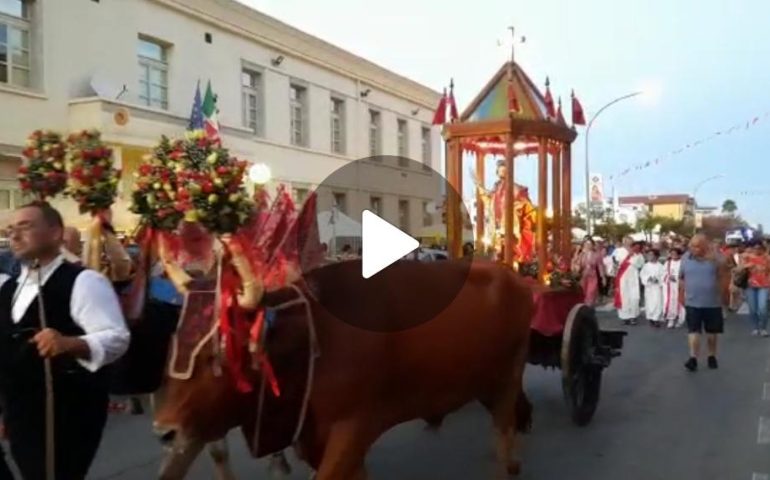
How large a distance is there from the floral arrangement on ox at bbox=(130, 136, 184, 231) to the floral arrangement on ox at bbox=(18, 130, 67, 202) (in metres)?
0.95

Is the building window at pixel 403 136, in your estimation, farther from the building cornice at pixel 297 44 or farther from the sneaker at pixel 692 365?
the sneaker at pixel 692 365

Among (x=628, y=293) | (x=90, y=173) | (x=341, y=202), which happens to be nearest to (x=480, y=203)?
(x=341, y=202)

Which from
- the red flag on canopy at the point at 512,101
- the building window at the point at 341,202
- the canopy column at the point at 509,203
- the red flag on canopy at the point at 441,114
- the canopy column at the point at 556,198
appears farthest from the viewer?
the red flag on canopy at the point at 441,114

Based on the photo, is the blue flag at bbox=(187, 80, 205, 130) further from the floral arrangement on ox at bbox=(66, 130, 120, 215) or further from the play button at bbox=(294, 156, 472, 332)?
the play button at bbox=(294, 156, 472, 332)

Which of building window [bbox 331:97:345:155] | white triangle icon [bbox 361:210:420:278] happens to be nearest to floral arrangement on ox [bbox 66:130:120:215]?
white triangle icon [bbox 361:210:420:278]

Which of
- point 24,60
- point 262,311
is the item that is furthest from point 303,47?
point 262,311

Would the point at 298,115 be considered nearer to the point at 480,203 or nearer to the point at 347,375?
the point at 480,203

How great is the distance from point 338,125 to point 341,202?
2521cm

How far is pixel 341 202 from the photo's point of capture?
4293 mm

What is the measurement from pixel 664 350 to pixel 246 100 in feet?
51.4

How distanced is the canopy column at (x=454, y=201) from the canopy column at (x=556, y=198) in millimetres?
1014

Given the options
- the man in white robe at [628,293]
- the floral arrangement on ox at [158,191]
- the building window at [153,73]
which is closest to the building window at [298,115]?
the building window at [153,73]

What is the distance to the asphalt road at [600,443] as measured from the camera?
240 inches

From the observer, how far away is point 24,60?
17.8 meters
